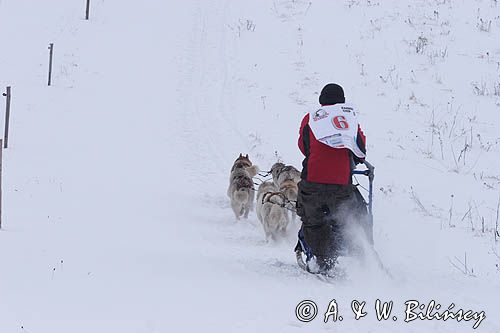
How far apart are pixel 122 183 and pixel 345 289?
5339mm

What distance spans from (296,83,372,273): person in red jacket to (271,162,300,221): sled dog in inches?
50.7

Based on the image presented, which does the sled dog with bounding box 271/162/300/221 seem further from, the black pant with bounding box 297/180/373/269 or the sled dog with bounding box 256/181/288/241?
the black pant with bounding box 297/180/373/269

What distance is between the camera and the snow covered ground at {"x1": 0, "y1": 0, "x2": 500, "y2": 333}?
221 inches

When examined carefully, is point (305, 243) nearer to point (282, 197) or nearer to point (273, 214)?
point (273, 214)

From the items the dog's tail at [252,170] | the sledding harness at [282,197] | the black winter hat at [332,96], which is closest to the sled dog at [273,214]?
the sledding harness at [282,197]

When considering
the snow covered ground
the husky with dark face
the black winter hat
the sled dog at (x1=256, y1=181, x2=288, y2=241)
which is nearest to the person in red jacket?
the black winter hat

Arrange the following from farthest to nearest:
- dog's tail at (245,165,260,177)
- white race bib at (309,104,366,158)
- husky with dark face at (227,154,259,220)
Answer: dog's tail at (245,165,260,177), husky with dark face at (227,154,259,220), white race bib at (309,104,366,158)

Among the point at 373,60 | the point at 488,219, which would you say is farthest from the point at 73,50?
the point at 488,219

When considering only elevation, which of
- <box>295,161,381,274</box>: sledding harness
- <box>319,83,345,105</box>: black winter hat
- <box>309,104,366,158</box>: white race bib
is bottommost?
<box>295,161,381,274</box>: sledding harness

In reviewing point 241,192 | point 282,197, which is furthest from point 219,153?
point 282,197

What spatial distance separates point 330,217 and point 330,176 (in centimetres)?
41

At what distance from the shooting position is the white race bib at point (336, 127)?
20.3 feet

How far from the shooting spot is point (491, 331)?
497 centimetres

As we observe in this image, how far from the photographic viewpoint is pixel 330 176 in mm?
6340
